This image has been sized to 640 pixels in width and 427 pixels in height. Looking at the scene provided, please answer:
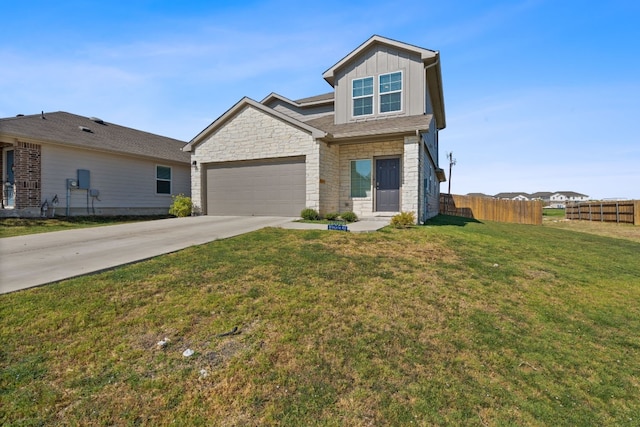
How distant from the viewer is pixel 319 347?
3.28m

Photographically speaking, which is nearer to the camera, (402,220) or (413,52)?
(402,220)

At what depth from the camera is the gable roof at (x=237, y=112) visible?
39.3ft

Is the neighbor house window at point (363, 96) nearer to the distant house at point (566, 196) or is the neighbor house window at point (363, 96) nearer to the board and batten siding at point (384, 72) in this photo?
the board and batten siding at point (384, 72)

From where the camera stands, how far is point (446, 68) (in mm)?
14500

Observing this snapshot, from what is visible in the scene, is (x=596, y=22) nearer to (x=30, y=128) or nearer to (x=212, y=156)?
(x=212, y=156)

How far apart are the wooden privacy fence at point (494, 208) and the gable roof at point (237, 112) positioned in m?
15.9

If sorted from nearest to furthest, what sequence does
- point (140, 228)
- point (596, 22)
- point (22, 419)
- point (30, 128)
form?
point (22, 419) → point (596, 22) → point (140, 228) → point (30, 128)

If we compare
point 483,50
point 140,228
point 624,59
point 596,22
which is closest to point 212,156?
point 140,228

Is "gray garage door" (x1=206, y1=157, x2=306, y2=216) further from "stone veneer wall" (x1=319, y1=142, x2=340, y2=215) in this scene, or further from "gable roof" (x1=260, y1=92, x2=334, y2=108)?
"gable roof" (x1=260, y1=92, x2=334, y2=108)

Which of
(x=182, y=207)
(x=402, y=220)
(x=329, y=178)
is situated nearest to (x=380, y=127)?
(x=329, y=178)

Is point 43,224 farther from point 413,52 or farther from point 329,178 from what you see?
point 413,52

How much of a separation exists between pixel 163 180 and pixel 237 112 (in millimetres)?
7963

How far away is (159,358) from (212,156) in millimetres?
12254

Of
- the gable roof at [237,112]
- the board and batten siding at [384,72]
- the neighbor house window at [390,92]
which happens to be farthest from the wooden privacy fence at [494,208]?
the gable roof at [237,112]
